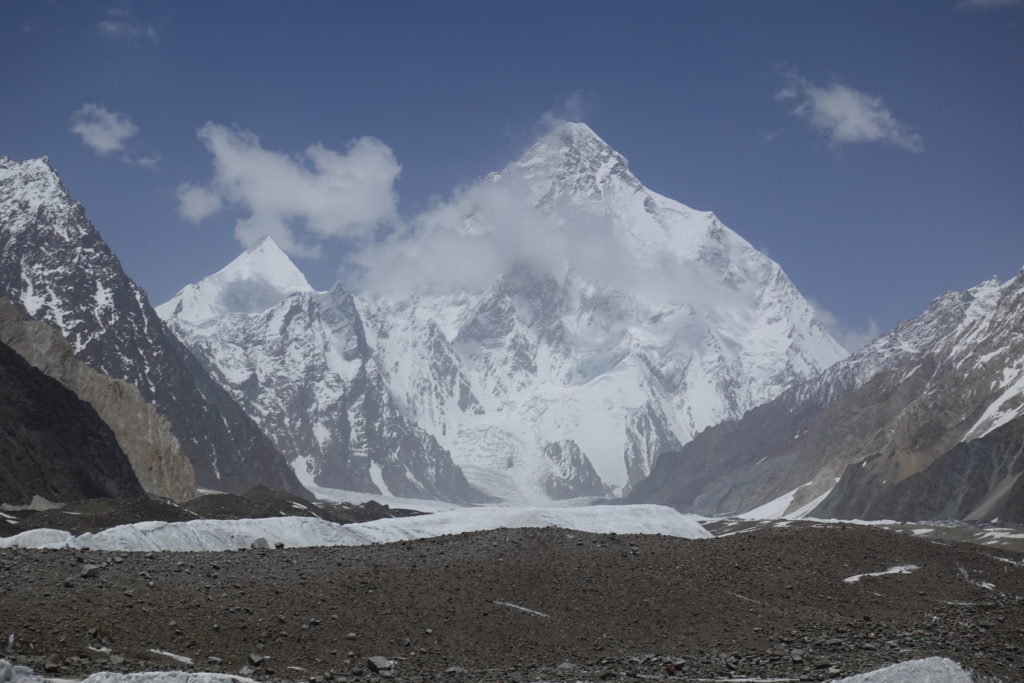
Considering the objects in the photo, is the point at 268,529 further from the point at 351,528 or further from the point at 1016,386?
the point at 1016,386

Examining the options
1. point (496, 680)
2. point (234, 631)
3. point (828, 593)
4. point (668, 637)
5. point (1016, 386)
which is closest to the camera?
point (496, 680)

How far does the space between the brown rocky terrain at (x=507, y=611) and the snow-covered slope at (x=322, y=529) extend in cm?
437

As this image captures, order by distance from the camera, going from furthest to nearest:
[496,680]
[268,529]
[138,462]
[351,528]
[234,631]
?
[138,462]
[351,528]
[268,529]
[234,631]
[496,680]

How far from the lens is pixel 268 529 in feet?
113

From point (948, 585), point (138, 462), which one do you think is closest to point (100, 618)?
point (948, 585)

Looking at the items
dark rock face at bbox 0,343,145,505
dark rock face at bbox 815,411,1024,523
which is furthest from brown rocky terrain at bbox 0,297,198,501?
dark rock face at bbox 815,411,1024,523

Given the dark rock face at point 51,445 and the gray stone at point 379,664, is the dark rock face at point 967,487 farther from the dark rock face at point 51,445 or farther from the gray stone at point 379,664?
the gray stone at point 379,664

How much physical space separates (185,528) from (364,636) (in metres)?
11.4

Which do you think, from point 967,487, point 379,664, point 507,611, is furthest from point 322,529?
point 967,487

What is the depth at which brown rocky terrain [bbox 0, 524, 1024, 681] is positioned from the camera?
19.7 metres

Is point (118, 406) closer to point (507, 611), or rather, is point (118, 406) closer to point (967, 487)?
point (967, 487)

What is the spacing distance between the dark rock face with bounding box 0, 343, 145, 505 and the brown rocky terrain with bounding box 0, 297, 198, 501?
1981cm

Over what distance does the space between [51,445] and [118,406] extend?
35.1 metres

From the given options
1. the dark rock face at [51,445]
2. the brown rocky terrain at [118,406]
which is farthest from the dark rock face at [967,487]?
the dark rock face at [51,445]
